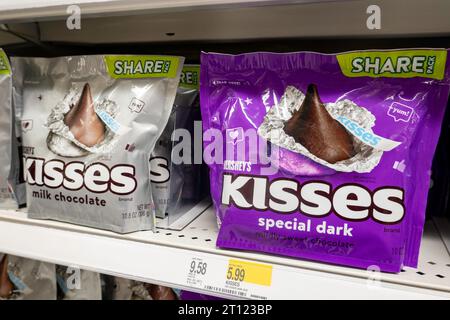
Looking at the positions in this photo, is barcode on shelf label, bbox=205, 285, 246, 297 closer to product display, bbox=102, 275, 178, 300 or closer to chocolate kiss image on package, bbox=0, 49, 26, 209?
product display, bbox=102, 275, 178, 300

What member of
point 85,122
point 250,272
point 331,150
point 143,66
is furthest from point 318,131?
point 85,122

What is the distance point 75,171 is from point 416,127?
0.67 m

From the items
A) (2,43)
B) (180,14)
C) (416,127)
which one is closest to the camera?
(416,127)

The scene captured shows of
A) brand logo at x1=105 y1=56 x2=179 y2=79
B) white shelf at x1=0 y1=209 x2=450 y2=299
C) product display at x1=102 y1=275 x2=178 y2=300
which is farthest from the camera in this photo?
product display at x1=102 y1=275 x2=178 y2=300

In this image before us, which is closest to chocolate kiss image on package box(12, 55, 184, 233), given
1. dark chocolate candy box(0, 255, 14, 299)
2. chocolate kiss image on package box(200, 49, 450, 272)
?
chocolate kiss image on package box(200, 49, 450, 272)

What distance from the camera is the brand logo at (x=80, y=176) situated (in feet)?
2.38

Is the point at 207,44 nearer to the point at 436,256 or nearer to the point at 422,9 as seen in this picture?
the point at 422,9

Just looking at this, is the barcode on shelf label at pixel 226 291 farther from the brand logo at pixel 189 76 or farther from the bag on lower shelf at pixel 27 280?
the bag on lower shelf at pixel 27 280

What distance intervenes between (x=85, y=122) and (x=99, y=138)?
5cm

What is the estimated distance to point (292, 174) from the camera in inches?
24.8

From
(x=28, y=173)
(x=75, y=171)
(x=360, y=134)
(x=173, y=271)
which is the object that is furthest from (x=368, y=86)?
(x=28, y=173)

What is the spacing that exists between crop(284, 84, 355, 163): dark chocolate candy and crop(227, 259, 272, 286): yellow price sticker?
220 millimetres

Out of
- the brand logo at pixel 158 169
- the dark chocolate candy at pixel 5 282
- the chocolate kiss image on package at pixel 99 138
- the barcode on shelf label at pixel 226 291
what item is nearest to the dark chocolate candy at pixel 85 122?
the chocolate kiss image on package at pixel 99 138

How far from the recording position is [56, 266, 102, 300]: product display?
1015mm
